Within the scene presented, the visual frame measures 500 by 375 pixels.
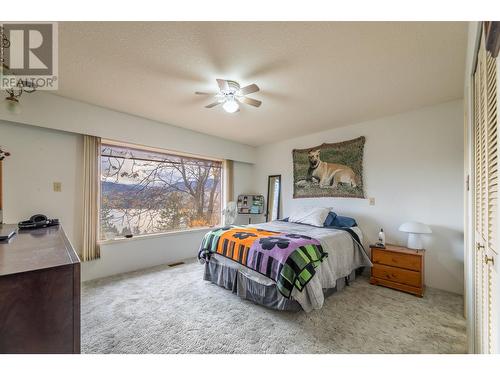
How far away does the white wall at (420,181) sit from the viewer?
2.61 metres

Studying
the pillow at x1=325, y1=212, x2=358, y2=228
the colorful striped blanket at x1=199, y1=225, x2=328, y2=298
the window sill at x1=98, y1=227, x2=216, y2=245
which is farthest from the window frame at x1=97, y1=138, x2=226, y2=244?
the pillow at x1=325, y1=212, x2=358, y2=228

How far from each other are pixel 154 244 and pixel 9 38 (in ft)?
9.42

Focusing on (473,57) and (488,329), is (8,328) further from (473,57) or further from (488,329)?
(473,57)

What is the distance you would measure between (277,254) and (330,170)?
2.23m

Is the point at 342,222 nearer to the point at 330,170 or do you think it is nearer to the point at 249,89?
the point at 330,170

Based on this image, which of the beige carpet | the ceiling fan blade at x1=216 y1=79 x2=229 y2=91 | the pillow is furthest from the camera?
the pillow

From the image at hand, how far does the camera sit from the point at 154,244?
138 inches

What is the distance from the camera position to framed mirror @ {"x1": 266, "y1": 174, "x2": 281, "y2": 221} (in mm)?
4570

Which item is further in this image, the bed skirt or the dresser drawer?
the dresser drawer

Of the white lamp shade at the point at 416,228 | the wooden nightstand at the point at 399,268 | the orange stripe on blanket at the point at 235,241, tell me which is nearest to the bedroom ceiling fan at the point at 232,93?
the orange stripe on blanket at the point at 235,241

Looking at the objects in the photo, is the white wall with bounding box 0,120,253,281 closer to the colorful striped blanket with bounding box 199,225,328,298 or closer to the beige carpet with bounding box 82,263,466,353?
the beige carpet with bounding box 82,263,466,353

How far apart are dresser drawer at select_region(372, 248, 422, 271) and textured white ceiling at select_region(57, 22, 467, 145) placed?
1.95 meters
